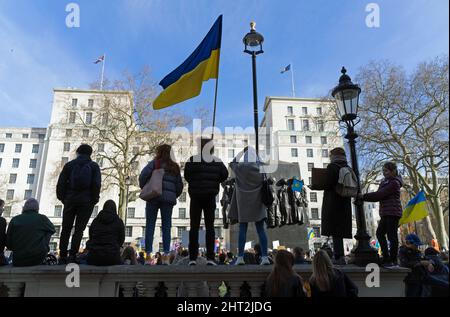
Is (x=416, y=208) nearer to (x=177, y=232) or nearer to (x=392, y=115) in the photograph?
(x=392, y=115)

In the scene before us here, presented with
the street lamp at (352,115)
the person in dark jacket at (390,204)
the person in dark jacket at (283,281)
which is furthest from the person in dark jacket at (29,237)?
the person in dark jacket at (390,204)

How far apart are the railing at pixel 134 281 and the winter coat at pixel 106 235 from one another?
37 cm

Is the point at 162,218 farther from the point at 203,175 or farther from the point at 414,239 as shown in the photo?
the point at 414,239

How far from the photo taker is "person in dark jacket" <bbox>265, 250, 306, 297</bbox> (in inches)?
135

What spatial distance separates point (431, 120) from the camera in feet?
73.5

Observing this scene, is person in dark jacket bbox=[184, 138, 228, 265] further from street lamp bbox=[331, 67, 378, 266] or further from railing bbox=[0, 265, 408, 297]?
street lamp bbox=[331, 67, 378, 266]

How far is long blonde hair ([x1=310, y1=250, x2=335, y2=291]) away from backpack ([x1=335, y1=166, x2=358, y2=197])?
1.72 meters

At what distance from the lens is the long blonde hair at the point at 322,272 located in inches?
136

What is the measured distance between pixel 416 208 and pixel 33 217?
8.38 meters

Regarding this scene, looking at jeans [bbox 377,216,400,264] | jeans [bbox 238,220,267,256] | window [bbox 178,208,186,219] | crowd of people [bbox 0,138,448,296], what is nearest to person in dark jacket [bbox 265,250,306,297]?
crowd of people [bbox 0,138,448,296]

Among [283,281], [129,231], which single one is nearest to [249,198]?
[283,281]
